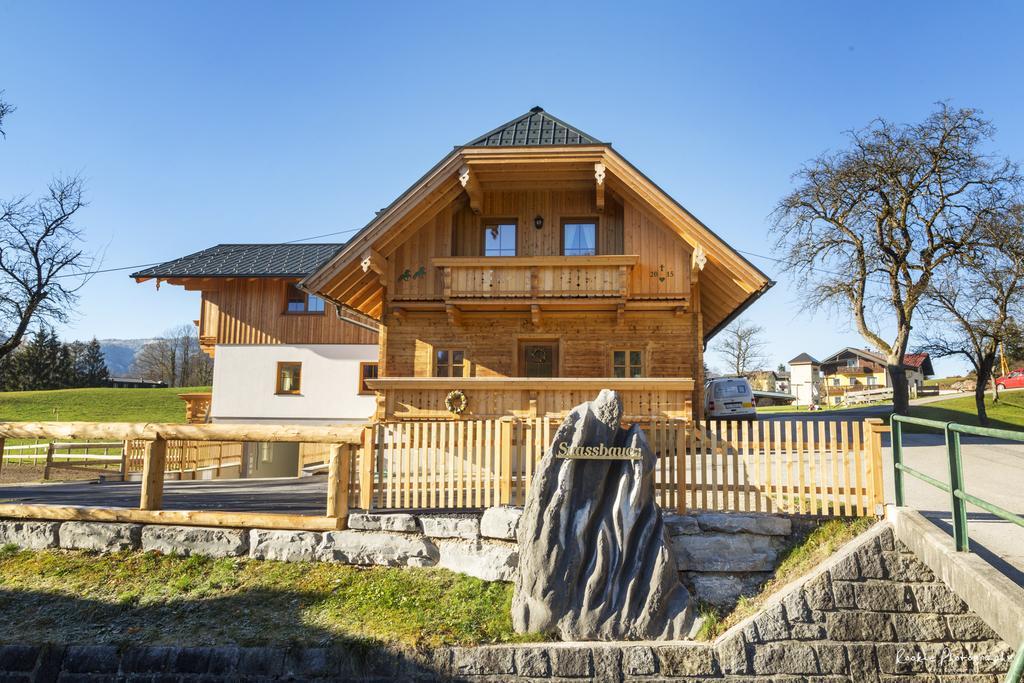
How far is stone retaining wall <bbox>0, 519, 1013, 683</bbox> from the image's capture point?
6.57 meters

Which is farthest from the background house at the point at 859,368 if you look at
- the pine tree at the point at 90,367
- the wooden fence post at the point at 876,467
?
the pine tree at the point at 90,367

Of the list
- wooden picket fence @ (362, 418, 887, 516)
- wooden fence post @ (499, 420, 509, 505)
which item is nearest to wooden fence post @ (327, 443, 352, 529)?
wooden picket fence @ (362, 418, 887, 516)

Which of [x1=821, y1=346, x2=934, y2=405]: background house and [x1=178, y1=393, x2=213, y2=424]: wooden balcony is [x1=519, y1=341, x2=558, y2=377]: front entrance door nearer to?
[x1=178, y1=393, x2=213, y2=424]: wooden balcony

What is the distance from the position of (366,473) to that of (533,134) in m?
10.3

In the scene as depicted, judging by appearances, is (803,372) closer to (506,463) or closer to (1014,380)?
(1014,380)

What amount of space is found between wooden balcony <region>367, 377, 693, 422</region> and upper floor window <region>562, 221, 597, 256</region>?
398 cm

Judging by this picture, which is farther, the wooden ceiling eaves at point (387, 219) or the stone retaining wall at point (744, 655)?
the wooden ceiling eaves at point (387, 219)

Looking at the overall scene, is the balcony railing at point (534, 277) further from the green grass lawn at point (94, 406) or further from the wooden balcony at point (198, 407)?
the green grass lawn at point (94, 406)

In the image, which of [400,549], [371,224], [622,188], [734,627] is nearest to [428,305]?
[371,224]

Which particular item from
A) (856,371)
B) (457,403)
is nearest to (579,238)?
(457,403)

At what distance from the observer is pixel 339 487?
8531 millimetres

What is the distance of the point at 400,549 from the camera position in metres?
8.27

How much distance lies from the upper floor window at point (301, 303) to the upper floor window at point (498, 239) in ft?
31.3

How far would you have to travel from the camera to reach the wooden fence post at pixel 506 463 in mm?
8641
